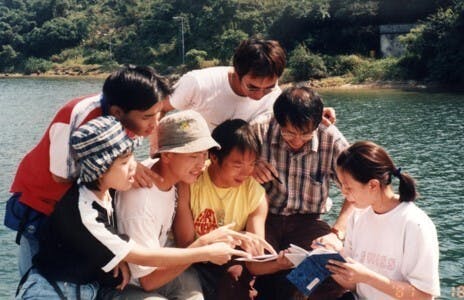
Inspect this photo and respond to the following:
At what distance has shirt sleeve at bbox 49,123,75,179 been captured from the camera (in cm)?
272

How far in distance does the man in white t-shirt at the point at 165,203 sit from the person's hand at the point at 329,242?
734 millimetres

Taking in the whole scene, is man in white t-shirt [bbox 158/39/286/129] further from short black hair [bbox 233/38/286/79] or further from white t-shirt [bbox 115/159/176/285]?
white t-shirt [bbox 115/159/176/285]

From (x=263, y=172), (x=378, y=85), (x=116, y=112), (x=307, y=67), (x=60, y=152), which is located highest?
(x=116, y=112)

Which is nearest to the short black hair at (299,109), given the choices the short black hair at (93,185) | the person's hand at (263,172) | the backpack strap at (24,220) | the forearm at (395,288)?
the person's hand at (263,172)

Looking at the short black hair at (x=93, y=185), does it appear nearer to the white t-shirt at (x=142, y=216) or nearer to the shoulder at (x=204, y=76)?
the white t-shirt at (x=142, y=216)

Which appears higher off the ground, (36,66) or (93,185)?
(93,185)

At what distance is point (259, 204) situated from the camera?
11.0 feet

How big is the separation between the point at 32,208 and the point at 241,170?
1192 mm

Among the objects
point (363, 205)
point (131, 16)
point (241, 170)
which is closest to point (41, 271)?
point (241, 170)

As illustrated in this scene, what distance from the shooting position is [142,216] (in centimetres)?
286

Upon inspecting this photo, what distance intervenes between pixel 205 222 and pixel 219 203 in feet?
0.48

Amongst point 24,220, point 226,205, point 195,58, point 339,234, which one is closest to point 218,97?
point 226,205

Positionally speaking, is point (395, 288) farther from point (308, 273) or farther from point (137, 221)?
point (137, 221)

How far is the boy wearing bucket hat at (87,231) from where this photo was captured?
2.53 metres
